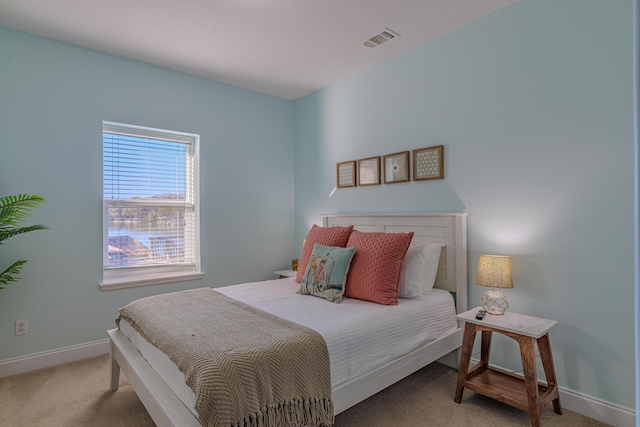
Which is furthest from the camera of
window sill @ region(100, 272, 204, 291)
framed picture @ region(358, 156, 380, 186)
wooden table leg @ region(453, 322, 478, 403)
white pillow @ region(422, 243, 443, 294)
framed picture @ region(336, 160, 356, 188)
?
framed picture @ region(336, 160, 356, 188)

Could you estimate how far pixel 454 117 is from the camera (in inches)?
106

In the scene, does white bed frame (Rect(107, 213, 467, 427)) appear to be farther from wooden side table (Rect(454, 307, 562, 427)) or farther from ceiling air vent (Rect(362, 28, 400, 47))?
ceiling air vent (Rect(362, 28, 400, 47))

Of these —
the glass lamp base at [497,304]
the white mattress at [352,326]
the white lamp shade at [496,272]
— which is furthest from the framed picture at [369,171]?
the glass lamp base at [497,304]

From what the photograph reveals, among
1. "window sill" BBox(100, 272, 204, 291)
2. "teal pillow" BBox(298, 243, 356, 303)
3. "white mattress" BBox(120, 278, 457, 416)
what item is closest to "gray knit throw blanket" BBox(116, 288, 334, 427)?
"white mattress" BBox(120, 278, 457, 416)

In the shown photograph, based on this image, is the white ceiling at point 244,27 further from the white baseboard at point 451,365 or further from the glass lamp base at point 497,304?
the white baseboard at point 451,365

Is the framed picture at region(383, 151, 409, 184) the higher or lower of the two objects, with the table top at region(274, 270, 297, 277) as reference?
higher

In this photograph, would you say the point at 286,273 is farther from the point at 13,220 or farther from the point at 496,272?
the point at 13,220

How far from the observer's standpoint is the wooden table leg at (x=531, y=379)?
1831 mm

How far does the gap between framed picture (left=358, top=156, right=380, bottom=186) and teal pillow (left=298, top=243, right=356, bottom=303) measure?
1.01 metres

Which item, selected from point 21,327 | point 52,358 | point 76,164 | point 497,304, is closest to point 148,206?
point 76,164

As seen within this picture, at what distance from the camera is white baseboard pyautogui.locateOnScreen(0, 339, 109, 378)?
2.57m

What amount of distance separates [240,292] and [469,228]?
1.82 meters

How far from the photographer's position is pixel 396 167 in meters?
3.10

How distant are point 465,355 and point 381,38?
245cm
